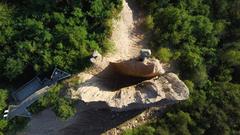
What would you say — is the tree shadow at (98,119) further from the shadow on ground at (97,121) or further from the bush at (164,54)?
the bush at (164,54)

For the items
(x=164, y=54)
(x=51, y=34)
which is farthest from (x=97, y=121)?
(x=51, y=34)

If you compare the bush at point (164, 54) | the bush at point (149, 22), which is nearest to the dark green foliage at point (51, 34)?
the bush at point (149, 22)

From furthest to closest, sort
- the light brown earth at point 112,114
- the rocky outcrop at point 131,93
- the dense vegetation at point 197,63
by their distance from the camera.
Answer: the dense vegetation at point 197,63, the light brown earth at point 112,114, the rocky outcrop at point 131,93

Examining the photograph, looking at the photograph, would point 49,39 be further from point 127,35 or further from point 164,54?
point 164,54

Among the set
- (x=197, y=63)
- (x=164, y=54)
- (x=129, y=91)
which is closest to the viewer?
(x=129, y=91)

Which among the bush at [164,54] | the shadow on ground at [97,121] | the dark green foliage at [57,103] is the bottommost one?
the shadow on ground at [97,121]

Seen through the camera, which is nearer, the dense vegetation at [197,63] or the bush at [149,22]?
the dense vegetation at [197,63]

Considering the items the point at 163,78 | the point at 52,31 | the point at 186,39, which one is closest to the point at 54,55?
the point at 52,31
